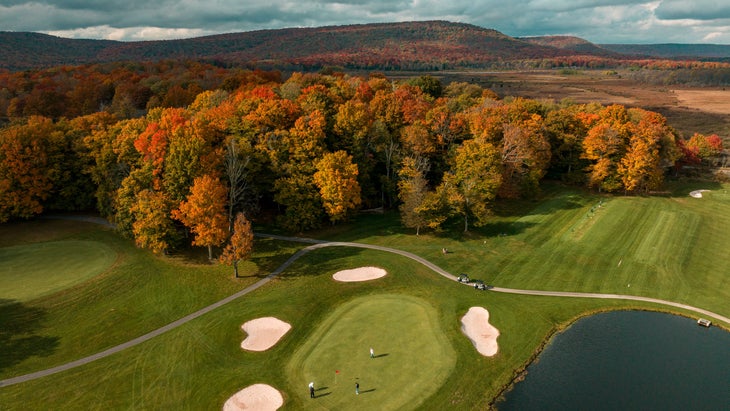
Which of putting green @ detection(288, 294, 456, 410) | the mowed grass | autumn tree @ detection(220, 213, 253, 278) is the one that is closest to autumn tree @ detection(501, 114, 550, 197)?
putting green @ detection(288, 294, 456, 410)

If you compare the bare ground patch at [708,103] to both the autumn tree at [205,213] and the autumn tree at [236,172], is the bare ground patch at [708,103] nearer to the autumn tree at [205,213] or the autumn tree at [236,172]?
the autumn tree at [236,172]

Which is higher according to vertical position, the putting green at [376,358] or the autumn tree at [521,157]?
the autumn tree at [521,157]

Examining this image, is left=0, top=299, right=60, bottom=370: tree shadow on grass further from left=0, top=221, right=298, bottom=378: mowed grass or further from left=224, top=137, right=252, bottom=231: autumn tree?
left=224, top=137, right=252, bottom=231: autumn tree

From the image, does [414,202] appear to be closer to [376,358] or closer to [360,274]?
[360,274]

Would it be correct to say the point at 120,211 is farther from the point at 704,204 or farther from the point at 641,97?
the point at 641,97

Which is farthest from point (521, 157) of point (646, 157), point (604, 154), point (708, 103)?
point (708, 103)

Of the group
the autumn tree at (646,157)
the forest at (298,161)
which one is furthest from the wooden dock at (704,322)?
the autumn tree at (646,157)
